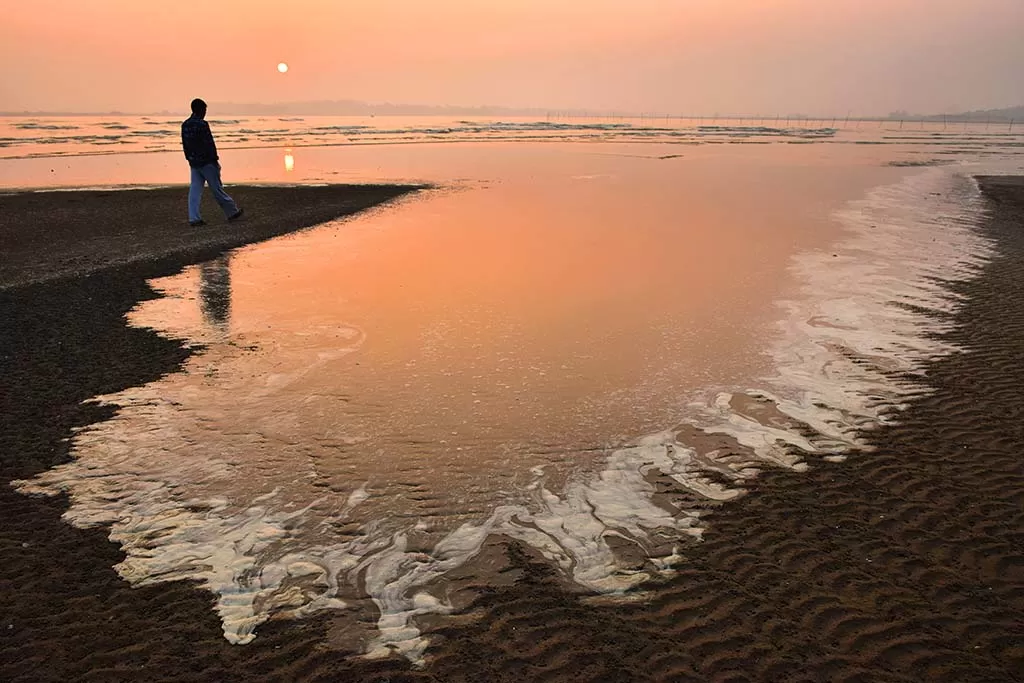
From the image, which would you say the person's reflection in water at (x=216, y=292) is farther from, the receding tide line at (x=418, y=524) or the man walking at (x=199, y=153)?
the man walking at (x=199, y=153)

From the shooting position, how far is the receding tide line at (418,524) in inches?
163

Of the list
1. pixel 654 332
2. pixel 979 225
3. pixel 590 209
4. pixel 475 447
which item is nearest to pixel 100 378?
pixel 475 447

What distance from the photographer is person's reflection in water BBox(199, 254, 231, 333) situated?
31.2 ft

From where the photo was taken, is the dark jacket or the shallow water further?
the dark jacket

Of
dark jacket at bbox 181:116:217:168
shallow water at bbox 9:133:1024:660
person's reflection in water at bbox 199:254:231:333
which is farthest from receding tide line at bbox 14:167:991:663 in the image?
dark jacket at bbox 181:116:217:168

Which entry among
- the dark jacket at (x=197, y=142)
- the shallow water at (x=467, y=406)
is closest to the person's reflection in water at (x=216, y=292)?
the shallow water at (x=467, y=406)

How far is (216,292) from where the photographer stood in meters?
11.0

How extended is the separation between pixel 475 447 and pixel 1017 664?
3.96 meters

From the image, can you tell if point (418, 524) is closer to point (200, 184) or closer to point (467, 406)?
point (467, 406)

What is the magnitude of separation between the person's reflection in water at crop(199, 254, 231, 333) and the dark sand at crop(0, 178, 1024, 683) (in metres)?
3.09

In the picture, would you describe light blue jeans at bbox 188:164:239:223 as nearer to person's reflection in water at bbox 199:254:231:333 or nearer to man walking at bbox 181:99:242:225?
man walking at bbox 181:99:242:225

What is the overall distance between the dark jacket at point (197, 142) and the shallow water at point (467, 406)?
2.89 meters

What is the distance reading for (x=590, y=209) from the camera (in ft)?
66.5

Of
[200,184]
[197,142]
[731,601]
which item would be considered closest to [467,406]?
[731,601]
